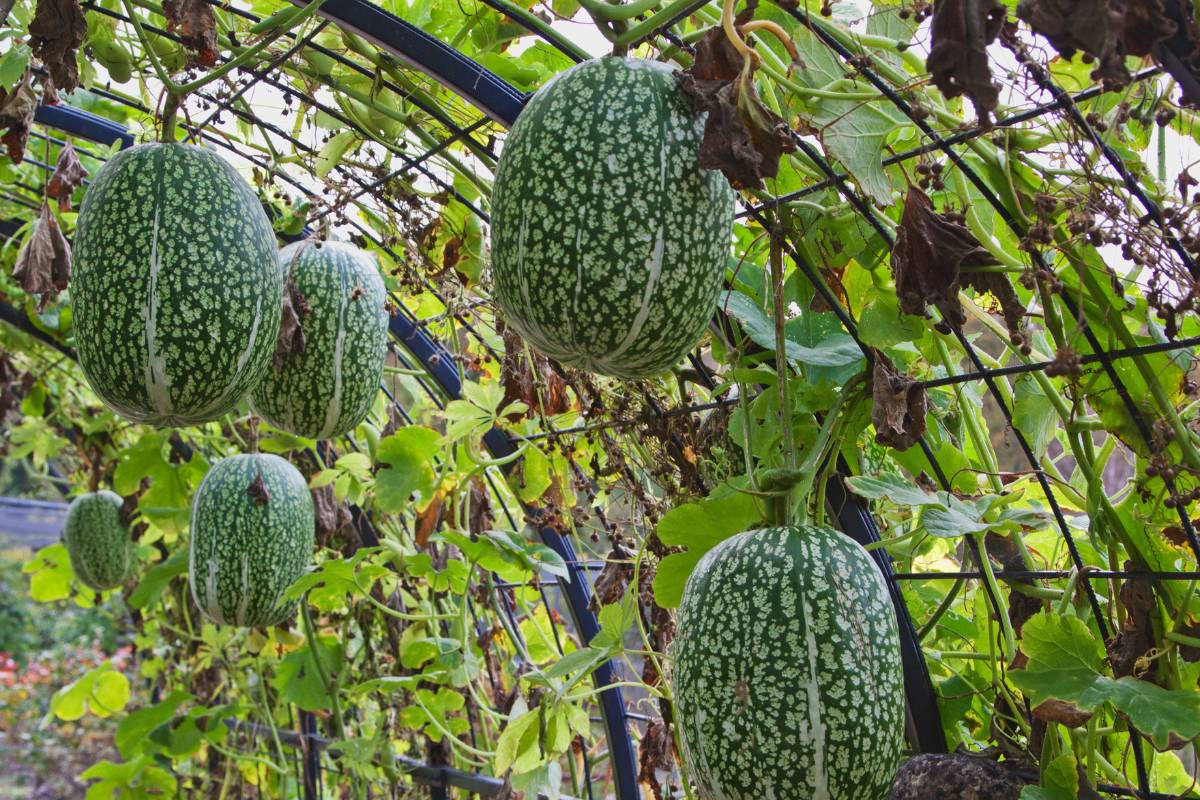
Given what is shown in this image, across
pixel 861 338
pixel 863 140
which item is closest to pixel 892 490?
pixel 861 338

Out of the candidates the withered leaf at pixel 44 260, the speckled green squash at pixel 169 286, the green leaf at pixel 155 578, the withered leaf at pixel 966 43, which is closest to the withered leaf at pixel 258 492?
the withered leaf at pixel 44 260

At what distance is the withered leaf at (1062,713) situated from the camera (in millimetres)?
1492

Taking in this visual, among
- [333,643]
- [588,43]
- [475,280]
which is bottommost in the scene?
[333,643]

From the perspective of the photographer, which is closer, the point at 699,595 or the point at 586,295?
the point at 586,295

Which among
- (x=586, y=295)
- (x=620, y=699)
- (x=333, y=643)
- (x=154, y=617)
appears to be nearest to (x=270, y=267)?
(x=586, y=295)

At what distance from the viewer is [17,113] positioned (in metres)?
2.11

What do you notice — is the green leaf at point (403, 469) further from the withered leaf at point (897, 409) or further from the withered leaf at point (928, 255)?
the withered leaf at point (928, 255)

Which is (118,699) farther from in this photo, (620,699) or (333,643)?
(620,699)

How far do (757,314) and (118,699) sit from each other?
16.8 feet

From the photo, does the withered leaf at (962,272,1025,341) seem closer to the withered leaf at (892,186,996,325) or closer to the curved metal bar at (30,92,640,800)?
the withered leaf at (892,186,996,325)

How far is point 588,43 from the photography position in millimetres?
2291

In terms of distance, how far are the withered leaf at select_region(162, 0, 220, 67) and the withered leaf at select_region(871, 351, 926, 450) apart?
1.21 metres

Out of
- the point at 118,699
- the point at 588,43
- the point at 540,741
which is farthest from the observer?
the point at 118,699

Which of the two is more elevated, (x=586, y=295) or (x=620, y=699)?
(x=586, y=295)
